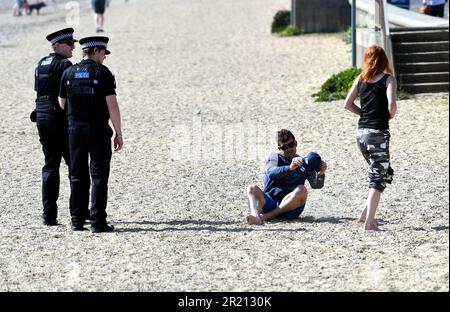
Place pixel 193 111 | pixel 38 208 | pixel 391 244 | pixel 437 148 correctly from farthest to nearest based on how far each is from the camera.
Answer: pixel 193 111, pixel 437 148, pixel 38 208, pixel 391 244

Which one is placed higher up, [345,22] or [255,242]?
[345,22]

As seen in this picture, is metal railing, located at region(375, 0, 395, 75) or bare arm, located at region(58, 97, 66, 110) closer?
bare arm, located at region(58, 97, 66, 110)

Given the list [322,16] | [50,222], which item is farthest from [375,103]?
[322,16]

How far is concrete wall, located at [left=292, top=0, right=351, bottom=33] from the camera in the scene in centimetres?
2988

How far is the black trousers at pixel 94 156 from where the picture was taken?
947cm

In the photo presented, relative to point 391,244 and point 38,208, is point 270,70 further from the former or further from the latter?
point 391,244

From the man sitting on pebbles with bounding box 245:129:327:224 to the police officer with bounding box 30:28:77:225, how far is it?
170 cm

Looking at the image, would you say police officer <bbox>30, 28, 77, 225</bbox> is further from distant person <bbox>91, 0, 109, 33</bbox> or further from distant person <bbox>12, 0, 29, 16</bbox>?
distant person <bbox>12, 0, 29, 16</bbox>

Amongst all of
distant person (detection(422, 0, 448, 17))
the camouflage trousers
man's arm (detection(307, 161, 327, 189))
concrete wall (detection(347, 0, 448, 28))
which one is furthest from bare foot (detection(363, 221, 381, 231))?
distant person (detection(422, 0, 448, 17))

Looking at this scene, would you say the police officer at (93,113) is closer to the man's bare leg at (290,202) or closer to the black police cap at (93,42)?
the black police cap at (93,42)

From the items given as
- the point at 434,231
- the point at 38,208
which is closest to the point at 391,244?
the point at 434,231

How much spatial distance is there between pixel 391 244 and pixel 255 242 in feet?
3.49

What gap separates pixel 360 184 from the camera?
37.8ft
